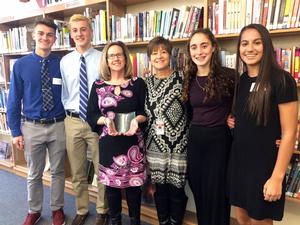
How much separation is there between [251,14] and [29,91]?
176cm

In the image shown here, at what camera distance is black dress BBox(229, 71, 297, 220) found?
1381 mm

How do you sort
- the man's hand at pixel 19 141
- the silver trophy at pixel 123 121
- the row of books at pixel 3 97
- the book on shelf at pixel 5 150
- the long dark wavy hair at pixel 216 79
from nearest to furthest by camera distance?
the long dark wavy hair at pixel 216 79, the silver trophy at pixel 123 121, the man's hand at pixel 19 141, the row of books at pixel 3 97, the book on shelf at pixel 5 150

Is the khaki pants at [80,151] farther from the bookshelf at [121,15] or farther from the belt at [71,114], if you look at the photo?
the bookshelf at [121,15]

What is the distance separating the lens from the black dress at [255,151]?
1.38 m

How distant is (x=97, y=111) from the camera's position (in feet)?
6.81

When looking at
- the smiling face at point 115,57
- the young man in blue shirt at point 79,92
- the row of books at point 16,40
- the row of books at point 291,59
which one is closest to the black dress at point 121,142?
the smiling face at point 115,57

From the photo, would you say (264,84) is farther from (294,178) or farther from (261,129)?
(294,178)

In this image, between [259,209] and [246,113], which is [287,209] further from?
[246,113]

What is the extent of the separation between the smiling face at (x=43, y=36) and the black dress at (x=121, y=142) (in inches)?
24.7

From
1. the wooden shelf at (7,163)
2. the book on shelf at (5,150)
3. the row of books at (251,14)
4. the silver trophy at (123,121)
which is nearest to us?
the row of books at (251,14)

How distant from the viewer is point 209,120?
5.69ft

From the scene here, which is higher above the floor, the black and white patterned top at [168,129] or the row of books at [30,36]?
the row of books at [30,36]

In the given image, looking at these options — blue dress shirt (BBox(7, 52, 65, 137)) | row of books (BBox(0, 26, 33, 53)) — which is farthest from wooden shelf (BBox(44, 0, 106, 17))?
blue dress shirt (BBox(7, 52, 65, 137))

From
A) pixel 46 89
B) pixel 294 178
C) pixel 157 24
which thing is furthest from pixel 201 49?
pixel 46 89
